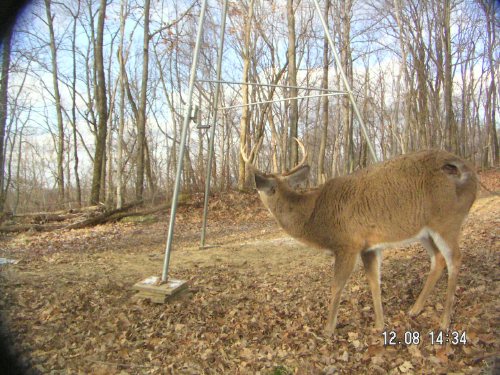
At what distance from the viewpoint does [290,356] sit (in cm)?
377

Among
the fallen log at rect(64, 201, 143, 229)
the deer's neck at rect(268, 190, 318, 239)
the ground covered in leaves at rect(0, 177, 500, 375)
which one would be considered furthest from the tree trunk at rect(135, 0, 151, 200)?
the deer's neck at rect(268, 190, 318, 239)

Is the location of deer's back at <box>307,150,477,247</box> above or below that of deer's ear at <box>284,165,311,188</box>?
below

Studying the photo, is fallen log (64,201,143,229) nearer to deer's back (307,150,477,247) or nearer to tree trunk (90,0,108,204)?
tree trunk (90,0,108,204)

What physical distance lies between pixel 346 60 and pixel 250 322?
2060 cm

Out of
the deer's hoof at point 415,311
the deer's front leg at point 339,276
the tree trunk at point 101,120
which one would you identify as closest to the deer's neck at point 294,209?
the deer's front leg at point 339,276

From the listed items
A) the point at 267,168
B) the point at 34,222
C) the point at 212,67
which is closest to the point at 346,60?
the point at 212,67

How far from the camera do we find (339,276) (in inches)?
165

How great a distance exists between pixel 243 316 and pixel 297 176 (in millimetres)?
2091

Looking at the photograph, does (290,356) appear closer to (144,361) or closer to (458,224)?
(144,361)

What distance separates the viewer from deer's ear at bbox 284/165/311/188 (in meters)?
5.07

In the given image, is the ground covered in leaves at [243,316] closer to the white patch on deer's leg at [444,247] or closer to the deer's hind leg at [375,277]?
the deer's hind leg at [375,277]

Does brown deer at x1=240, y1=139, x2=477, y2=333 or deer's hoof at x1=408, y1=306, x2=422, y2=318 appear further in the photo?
deer's hoof at x1=408, y1=306, x2=422, y2=318

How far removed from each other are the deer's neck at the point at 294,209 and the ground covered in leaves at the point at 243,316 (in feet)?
3.94

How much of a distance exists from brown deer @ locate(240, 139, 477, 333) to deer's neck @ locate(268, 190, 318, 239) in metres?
0.01
